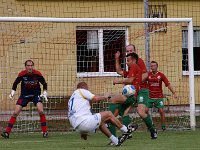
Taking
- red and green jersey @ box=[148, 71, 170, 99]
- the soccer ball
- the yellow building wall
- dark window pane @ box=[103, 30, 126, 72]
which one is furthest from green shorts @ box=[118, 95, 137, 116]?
dark window pane @ box=[103, 30, 126, 72]

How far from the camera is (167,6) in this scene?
2684 centimetres

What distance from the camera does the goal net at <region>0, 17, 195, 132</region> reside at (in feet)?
72.5

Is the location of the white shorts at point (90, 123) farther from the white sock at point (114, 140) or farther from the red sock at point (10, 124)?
the red sock at point (10, 124)

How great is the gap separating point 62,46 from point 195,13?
5.60 meters

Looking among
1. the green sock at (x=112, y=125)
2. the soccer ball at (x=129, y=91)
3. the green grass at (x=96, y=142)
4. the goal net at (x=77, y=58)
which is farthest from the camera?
the goal net at (x=77, y=58)

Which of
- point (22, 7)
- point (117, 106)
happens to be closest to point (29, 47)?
point (22, 7)

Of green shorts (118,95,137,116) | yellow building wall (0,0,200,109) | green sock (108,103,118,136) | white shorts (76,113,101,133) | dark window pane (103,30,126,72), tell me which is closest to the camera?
white shorts (76,113,101,133)

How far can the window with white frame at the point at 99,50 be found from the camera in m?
22.7

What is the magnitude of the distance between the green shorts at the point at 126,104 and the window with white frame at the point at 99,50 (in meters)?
4.92

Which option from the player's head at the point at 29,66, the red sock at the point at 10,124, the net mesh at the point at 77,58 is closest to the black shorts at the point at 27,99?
the red sock at the point at 10,124

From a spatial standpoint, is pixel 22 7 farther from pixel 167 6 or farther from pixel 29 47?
pixel 167 6

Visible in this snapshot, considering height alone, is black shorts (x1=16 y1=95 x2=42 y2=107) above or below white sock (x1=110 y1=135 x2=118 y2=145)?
above

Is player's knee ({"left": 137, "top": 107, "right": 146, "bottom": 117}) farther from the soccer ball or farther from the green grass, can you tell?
the soccer ball

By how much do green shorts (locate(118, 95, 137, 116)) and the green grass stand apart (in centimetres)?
70
